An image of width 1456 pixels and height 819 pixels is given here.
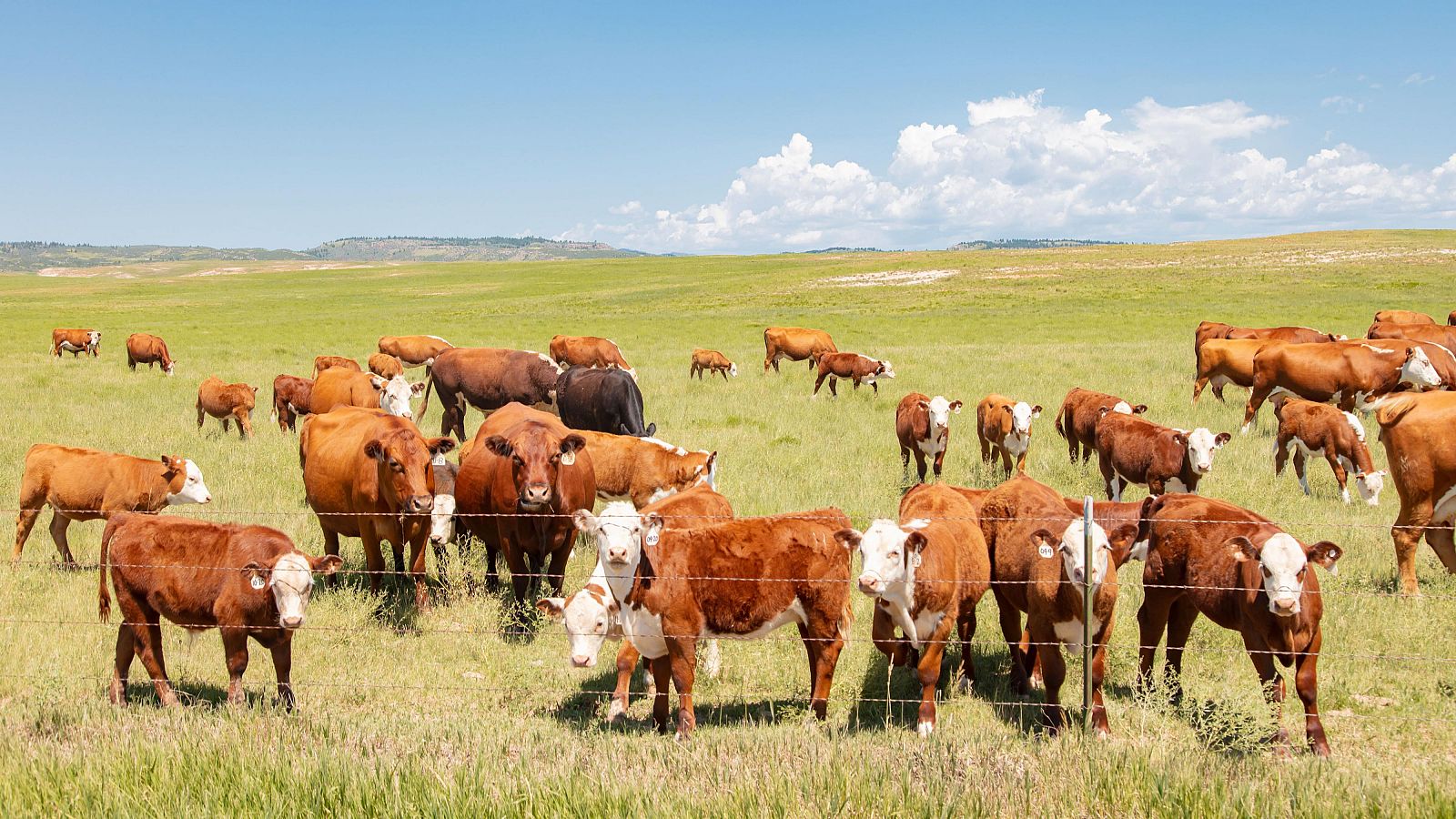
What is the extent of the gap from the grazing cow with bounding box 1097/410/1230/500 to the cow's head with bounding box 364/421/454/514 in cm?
756

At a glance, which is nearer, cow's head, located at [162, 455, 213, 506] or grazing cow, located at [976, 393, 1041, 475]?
cow's head, located at [162, 455, 213, 506]

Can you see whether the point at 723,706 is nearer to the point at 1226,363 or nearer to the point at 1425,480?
the point at 1425,480

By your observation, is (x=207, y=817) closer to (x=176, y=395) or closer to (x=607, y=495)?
(x=607, y=495)

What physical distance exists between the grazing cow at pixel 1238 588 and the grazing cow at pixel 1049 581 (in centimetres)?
31

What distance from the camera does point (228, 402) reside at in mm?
16781

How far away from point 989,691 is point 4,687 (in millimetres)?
6414

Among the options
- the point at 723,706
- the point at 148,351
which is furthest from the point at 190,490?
the point at 148,351

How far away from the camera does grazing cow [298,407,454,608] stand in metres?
8.07

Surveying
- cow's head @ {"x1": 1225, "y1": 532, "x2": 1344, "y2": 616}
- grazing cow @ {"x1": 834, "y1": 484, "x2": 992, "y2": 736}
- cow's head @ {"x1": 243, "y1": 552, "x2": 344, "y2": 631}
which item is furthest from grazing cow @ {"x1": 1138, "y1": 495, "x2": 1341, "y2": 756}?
cow's head @ {"x1": 243, "y1": 552, "x2": 344, "y2": 631}

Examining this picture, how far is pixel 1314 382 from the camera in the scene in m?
16.1

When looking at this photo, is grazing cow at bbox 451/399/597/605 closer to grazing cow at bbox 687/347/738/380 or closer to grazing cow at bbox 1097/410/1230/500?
grazing cow at bbox 1097/410/1230/500

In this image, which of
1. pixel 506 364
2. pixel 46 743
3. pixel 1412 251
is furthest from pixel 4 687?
pixel 1412 251

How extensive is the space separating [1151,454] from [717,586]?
6777 millimetres

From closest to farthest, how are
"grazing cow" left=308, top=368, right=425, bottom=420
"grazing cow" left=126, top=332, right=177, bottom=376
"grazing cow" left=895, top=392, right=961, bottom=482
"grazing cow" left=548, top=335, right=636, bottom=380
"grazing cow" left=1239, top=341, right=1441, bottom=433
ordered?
"grazing cow" left=895, top=392, right=961, bottom=482 < "grazing cow" left=308, top=368, right=425, bottom=420 < "grazing cow" left=1239, top=341, right=1441, bottom=433 < "grazing cow" left=548, top=335, right=636, bottom=380 < "grazing cow" left=126, top=332, right=177, bottom=376
